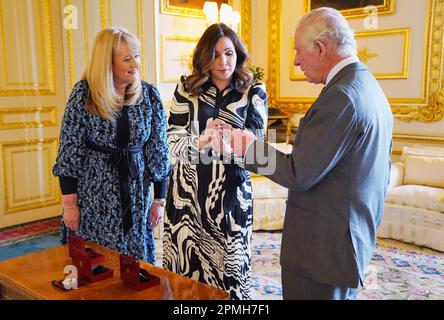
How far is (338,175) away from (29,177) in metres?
3.79

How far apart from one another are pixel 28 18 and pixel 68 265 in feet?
10.8

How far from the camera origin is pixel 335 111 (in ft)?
4.33

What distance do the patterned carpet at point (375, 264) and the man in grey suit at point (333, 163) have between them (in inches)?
60.6

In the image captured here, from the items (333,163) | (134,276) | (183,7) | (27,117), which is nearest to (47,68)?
(27,117)

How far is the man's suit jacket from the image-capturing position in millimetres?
1330

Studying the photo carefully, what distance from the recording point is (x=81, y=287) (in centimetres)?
159

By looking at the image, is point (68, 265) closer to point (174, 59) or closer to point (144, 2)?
point (144, 2)

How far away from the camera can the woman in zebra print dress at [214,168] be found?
2156 mm

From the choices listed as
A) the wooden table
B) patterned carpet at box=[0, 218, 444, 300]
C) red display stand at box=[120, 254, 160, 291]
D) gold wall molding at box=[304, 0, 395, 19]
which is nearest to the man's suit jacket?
the wooden table

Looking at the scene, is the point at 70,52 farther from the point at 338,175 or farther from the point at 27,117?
the point at 338,175

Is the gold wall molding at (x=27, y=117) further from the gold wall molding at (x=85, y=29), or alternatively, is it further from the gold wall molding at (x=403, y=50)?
the gold wall molding at (x=403, y=50)

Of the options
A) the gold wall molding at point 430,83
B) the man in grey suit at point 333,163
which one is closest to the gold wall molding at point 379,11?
the gold wall molding at point 430,83

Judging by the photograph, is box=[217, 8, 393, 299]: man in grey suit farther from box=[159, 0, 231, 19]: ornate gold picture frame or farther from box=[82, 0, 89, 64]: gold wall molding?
box=[159, 0, 231, 19]: ornate gold picture frame
